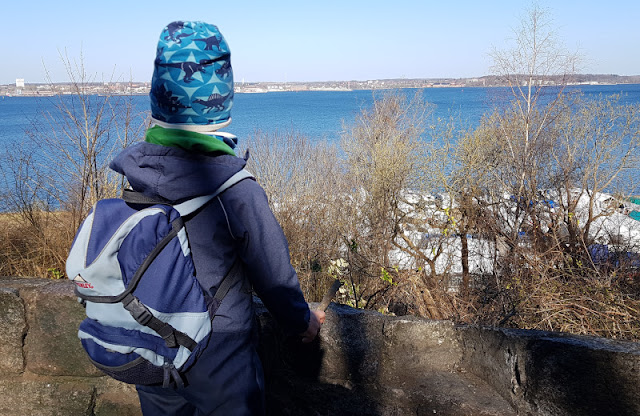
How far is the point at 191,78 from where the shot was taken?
1440mm

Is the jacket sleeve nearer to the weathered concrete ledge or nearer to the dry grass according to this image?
the weathered concrete ledge

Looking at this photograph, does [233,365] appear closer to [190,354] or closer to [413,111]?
[190,354]

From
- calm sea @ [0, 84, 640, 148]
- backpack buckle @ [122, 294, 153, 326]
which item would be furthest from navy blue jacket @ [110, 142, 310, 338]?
calm sea @ [0, 84, 640, 148]

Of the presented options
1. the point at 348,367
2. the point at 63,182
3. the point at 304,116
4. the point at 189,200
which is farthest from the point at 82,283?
the point at 304,116

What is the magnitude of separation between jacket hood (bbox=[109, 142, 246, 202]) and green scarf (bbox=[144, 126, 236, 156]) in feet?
0.05

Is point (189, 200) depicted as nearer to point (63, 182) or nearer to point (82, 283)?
point (82, 283)

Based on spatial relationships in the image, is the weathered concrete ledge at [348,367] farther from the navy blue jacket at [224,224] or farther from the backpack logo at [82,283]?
the backpack logo at [82,283]

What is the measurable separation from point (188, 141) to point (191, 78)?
16 centimetres

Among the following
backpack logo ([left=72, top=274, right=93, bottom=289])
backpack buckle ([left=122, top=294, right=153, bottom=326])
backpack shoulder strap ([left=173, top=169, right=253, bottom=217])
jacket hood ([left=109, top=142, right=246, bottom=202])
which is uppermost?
jacket hood ([left=109, top=142, right=246, bottom=202])

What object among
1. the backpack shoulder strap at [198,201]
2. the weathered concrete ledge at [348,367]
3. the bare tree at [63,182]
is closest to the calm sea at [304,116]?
the bare tree at [63,182]

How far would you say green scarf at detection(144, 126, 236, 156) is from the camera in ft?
4.76

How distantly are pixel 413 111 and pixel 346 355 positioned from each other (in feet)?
113

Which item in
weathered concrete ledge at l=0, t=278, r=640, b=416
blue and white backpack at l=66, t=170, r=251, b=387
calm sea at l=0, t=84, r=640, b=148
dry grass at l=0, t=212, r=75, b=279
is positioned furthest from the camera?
calm sea at l=0, t=84, r=640, b=148

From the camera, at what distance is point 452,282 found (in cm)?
1788
